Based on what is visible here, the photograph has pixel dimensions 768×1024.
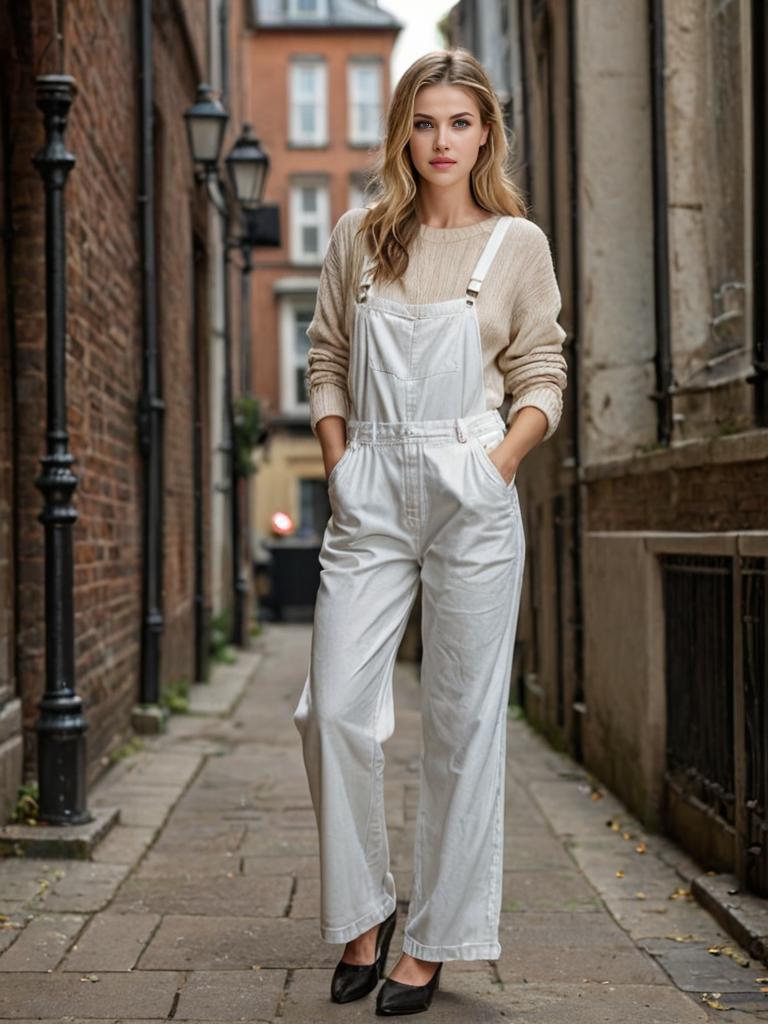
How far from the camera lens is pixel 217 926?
14.2 feet

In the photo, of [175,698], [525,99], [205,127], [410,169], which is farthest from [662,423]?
[205,127]

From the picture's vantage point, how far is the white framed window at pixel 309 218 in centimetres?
3512

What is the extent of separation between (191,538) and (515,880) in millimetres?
6892

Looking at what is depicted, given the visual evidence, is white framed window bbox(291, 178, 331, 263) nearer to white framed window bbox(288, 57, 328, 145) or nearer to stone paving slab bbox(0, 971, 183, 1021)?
white framed window bbox(288, 57, 328, 145)

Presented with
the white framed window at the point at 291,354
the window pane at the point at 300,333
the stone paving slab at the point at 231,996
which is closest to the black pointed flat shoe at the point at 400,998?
the stone paving slab at the point at 231,996

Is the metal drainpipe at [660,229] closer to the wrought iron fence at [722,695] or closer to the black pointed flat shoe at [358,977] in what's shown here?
the wrought iron fence at [722,695]

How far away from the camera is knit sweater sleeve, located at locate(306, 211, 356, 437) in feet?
11.8

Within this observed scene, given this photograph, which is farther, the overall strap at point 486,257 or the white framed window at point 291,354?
the white framed window at point 291,354

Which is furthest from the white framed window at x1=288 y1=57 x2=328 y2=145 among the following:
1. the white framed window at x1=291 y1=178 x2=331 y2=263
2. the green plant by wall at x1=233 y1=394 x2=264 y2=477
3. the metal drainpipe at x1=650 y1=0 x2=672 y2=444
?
the metal drainpipe at x1=650 y1=0 x2=672 y2=444

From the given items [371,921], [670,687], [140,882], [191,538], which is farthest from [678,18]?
[191,538]

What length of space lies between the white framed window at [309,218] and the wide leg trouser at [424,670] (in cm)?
3211

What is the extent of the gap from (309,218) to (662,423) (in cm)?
2955

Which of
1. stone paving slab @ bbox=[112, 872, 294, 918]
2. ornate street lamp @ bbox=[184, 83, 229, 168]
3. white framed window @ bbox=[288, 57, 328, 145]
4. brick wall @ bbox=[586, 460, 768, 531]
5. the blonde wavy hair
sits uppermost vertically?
white framed window @ bbox=[288, 57, 328, 145]

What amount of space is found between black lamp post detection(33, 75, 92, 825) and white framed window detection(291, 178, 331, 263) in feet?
98.2
